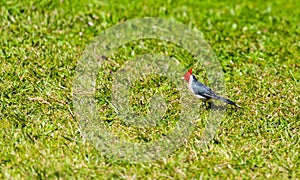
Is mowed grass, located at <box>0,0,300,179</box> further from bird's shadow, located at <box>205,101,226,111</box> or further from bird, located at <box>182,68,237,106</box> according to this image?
bird, located at <box>182,68,237,106</box>

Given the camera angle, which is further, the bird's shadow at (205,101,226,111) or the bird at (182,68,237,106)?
the bird's shadow at (205,101,226,111)

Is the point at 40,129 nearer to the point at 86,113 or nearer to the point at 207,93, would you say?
the point at 86,113

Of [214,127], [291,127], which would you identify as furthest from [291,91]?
[214,127]

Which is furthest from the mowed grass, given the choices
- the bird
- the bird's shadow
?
the bird

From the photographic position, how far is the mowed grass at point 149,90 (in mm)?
4699

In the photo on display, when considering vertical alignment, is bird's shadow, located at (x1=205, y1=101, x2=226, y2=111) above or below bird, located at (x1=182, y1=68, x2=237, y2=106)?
below

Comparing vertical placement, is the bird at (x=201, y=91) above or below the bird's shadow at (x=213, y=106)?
above

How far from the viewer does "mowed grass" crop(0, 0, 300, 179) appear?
15.4 feet

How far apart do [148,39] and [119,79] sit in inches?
45.7

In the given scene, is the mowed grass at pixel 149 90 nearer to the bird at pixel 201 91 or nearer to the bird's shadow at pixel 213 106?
the bird's shadow at pixel 213 106

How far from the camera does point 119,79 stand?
20.0 ft

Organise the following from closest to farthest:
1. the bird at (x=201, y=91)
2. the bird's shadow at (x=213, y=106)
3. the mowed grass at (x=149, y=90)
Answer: the mowed grass at (x=149, y=90) < the bird at (x=201, y=91) < the bird's shadow at (x=213, y=106)

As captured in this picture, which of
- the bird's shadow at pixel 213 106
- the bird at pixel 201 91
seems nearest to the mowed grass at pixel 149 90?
the bird's shadow at pixel 213 106

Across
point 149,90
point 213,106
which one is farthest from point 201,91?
point 149,90
